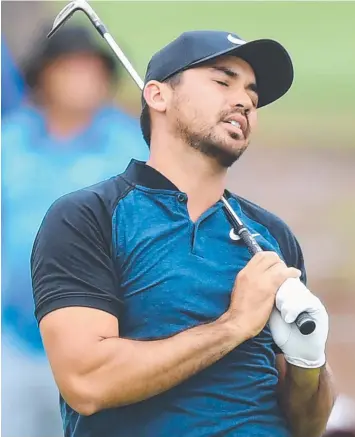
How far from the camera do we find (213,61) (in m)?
1.24

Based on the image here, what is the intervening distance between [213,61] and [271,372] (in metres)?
0.48

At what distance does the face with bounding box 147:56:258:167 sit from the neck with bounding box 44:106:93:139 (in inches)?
14.7

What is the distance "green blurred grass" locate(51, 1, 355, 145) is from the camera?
160 cm

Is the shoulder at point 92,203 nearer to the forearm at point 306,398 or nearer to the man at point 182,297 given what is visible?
the man at point 182,297

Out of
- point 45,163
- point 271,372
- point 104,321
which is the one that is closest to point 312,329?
point 271,372

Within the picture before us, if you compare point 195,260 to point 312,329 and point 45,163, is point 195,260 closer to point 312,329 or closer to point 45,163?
point 312,329

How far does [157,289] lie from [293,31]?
29.2 inches

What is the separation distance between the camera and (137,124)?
62.4 inches

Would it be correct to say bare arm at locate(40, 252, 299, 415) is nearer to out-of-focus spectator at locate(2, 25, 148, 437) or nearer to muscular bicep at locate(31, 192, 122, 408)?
muscular bicep at locate(31, 192, 122, 408)

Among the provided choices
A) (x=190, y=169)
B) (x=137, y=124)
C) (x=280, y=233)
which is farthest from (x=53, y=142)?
(x=280, y=233)

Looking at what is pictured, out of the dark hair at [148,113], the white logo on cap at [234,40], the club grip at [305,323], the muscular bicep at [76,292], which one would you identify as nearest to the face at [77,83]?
the dark hair at [148,113]

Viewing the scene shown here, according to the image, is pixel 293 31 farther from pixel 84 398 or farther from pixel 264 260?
pixel 84 398

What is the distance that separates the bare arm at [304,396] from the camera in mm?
1186

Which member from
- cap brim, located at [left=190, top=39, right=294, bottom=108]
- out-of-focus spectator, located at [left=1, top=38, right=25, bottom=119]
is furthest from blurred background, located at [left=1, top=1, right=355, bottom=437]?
cap brim, located at [left=190, top=39, right=294, bottom=108]
